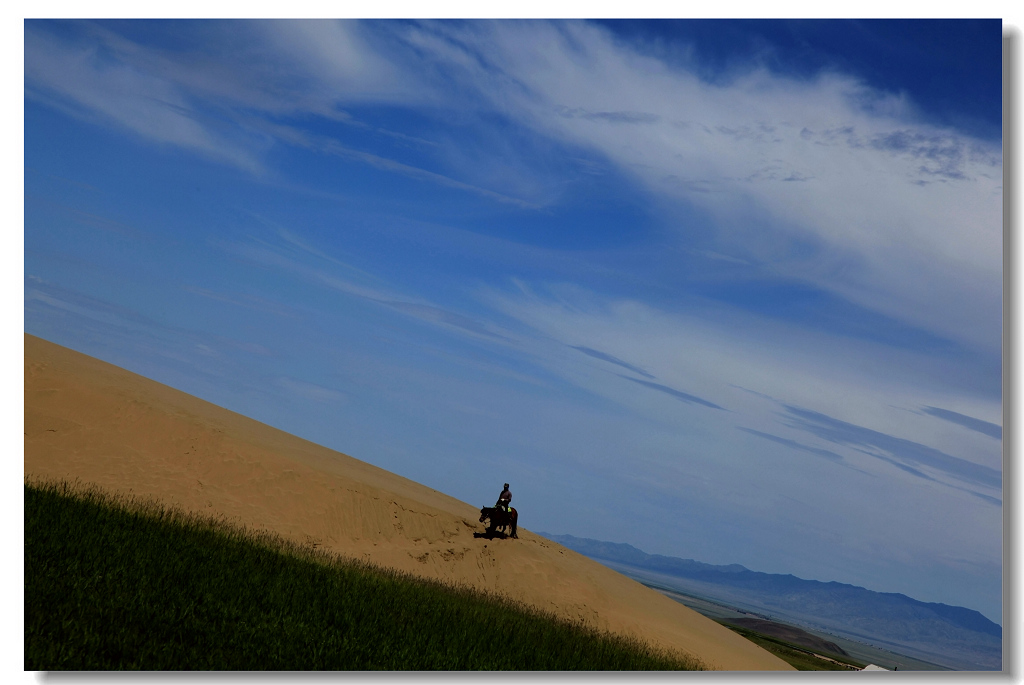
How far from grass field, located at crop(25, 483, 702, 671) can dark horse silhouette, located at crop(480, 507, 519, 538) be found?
11178 mm

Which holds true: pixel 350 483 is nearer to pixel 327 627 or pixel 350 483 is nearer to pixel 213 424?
pixel 213 424

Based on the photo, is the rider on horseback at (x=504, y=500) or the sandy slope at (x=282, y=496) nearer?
the sandy slope at (x=282, y=496)

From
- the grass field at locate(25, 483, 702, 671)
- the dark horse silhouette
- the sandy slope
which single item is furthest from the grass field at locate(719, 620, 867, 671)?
the grass field at locate(25, 483, 702, 671)

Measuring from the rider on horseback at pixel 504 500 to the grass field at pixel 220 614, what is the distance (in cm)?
1060

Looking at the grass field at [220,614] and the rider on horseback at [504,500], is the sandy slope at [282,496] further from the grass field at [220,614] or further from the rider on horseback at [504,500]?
the grass field at [220,614]

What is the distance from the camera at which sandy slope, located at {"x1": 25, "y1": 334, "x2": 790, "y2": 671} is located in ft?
77.2

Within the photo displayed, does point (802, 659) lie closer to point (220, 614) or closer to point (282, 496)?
point (282, 496)

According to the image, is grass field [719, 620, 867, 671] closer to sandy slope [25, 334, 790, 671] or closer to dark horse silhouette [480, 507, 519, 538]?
sandy slope [25, 334, 790, 671]

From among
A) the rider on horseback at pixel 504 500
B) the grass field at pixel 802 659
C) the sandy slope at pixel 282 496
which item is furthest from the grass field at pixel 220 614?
the grass field at pixel 802 659

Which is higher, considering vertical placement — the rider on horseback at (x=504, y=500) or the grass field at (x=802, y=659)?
the rider on horseback at (x=504, y=500)

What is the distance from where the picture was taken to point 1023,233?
12281 mm

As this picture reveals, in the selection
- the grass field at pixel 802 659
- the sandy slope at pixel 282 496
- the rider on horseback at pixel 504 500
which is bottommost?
the grass field at pixel 802 659

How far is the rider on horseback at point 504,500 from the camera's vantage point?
26.9 metres
